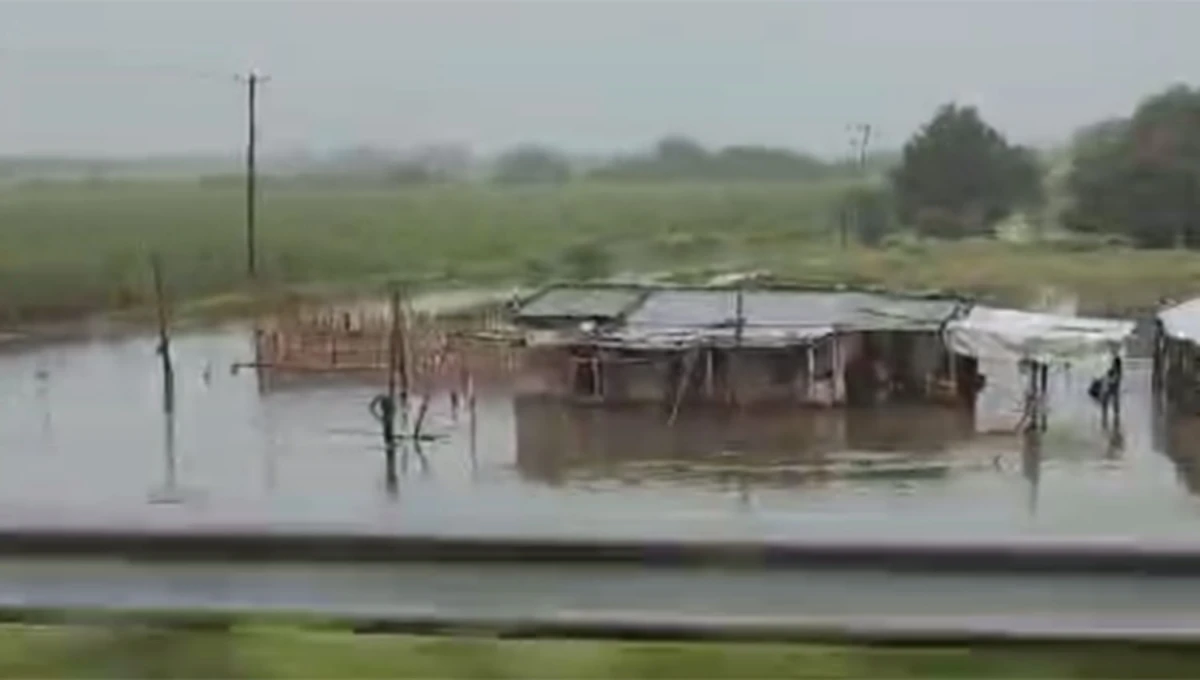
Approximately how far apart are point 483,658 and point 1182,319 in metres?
1.02

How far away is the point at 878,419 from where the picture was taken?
2.09 metres

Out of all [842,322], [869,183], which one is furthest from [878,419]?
[869,183]

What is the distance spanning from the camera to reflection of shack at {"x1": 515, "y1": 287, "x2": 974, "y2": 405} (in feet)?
6.92

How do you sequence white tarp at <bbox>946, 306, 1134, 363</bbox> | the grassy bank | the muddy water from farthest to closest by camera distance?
white tarp at <bbox>946, 306, 1134, 363</bbox>, the muddy water, the grassy bank

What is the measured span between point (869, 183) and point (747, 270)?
187 mm

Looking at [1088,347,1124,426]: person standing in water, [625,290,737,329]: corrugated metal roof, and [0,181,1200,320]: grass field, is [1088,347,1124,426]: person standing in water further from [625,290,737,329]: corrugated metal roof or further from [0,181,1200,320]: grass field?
[625,290,737,329]: corrugated metal roof

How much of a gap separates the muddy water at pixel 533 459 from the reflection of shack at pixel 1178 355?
29 mm

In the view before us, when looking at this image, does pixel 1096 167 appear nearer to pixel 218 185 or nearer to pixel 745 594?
pixel 745 594

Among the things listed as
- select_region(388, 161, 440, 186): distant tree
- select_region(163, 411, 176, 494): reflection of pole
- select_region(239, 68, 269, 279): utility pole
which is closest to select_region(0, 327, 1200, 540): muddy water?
select_region(163, 411, 176, 494): reflection of pole

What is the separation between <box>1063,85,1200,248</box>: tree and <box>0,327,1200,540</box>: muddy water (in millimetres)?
184

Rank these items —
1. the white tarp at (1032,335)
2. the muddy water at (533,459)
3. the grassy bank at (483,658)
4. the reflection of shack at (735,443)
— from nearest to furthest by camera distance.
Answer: the grassy bank at (483,658)
the muddy water at (533,459)
the reflection of shack at (735,443)
the white tarp at (1032,335)

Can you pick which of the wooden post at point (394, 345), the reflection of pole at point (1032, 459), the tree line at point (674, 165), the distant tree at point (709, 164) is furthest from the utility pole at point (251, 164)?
the reflection of pole at point (1032, 459)

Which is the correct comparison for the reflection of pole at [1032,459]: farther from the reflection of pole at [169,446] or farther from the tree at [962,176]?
the reflection of pole at [169,446]

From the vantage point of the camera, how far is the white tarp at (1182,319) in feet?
6.87
